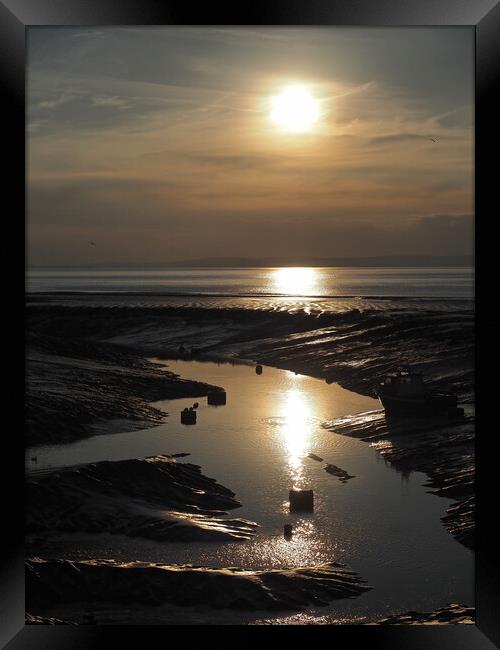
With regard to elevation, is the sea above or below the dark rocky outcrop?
above

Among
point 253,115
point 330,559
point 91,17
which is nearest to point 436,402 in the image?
point 330,559

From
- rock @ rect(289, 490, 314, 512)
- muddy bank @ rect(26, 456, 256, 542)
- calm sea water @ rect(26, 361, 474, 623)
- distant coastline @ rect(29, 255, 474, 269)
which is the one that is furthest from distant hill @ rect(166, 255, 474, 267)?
rock @ rect(289, 490, 314, 512)

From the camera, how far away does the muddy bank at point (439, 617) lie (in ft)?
12.8

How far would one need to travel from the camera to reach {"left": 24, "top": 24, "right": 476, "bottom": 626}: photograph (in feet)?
13.2

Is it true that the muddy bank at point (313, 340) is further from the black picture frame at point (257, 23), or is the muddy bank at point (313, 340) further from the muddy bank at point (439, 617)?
the muddy bank at point (439, 617)

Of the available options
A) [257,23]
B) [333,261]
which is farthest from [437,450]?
[257,23]

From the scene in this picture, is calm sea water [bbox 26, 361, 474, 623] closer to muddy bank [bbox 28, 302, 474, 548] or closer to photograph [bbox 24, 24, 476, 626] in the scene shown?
photograph [bbox 24, 24, 476, 626]

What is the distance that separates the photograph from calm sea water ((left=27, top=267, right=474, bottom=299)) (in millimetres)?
17

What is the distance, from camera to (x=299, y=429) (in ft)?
13.9

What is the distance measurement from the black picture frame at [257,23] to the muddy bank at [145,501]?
1.28ft

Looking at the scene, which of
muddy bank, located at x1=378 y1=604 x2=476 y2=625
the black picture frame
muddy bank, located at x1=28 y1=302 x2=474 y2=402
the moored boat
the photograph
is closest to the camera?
the black picture frame

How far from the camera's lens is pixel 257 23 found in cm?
369

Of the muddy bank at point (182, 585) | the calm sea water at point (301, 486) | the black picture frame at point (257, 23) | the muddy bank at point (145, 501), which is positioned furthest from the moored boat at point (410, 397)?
the muddy bank at point (145, 501)
